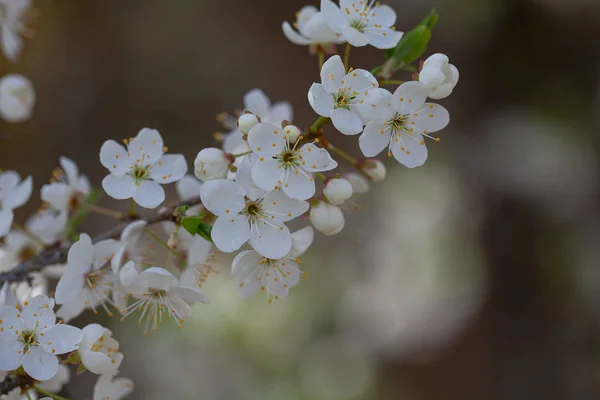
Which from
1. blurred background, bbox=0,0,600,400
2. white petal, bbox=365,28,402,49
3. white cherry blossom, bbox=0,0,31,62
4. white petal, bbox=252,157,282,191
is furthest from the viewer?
blurred background, bbox=0,0,600,400

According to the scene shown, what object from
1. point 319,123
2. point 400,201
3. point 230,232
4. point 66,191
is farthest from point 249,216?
point 400,201

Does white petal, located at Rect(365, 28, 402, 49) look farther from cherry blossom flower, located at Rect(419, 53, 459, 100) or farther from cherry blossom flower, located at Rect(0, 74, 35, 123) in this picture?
cherry blossom flower, located at Rect(0, 74, 35, 123)

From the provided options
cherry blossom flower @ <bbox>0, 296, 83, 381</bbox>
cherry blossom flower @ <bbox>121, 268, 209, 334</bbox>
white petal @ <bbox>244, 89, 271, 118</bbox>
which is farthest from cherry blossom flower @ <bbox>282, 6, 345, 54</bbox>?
cherry blossom flower @ <bbox>0, 296, 83, 381</bbox>

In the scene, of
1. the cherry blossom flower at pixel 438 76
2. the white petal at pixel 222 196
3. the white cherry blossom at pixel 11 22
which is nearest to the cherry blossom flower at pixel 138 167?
the white petal at pixel 222 196

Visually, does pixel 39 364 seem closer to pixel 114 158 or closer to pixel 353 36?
pixel 114 158

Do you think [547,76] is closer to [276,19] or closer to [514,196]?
[514,196]

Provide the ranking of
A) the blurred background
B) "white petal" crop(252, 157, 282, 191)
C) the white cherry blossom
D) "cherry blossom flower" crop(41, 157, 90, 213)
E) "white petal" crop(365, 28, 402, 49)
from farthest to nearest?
1. the blurred background
2. the white cherry blossom
3. "cherry blossom flower" crop(41, 157, 90, 213)
4. "white petal" crop(365, 28, 402, 49)
5. "white petal" crop(252, 157, 282, 191)
